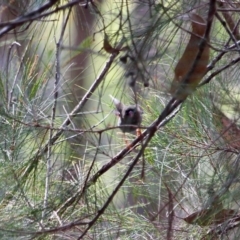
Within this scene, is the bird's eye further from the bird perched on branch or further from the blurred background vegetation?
the bird perched on branch

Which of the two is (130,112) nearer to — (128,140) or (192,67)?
(128,140)

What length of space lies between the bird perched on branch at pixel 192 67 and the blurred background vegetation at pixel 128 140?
29 mm

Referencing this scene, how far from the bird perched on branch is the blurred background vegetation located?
29 mm

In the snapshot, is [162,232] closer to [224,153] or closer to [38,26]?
[224,153]

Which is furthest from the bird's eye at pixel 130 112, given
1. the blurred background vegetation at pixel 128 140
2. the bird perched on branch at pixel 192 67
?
the bird perched on branch at pixel 192 67

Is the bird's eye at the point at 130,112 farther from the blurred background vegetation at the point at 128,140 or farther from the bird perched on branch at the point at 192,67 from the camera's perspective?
the bird perched on branch at the point at 192,67

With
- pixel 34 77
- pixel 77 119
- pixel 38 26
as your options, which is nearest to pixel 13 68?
pixel 34 77

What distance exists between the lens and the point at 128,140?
147cm

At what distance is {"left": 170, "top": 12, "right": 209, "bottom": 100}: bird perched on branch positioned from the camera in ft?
2.62

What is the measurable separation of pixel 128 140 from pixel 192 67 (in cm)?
68

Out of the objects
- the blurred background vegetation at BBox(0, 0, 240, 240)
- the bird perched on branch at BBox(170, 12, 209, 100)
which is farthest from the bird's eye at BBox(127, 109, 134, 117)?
the bird perched on branch at BBox(170, 12, 209, 100)

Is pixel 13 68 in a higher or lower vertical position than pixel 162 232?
higher

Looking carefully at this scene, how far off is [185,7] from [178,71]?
20 centimetres

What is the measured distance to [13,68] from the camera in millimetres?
1597
